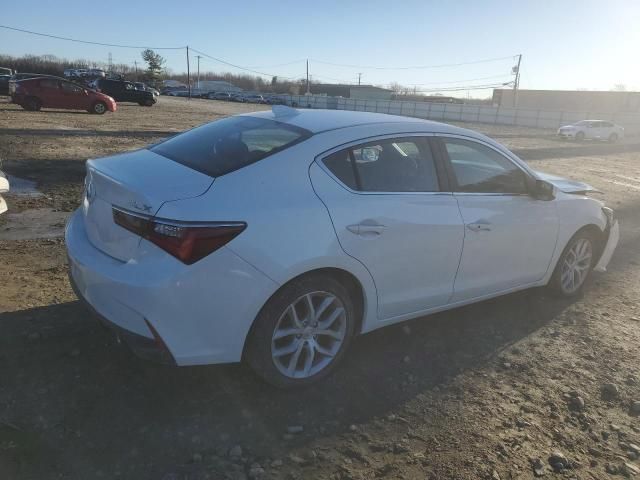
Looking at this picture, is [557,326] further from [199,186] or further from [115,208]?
[115,208]

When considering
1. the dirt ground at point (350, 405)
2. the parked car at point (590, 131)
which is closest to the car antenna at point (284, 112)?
the dirt ground at point (350, 405)

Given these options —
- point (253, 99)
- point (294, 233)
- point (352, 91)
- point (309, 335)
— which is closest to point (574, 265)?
point (309, 335)

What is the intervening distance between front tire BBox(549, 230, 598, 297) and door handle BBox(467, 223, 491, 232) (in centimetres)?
128

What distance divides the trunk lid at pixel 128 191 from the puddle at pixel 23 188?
16.8 feet

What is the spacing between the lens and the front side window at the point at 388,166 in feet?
10.4

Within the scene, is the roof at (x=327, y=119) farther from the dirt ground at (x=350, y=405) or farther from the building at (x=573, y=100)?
the building at (x=573, y=100)

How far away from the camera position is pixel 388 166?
340cm

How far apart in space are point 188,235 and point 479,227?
2.15m

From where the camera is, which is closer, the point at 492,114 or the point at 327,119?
the point at 327,119

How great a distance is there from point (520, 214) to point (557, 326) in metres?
1.07

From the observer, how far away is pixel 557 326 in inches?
172

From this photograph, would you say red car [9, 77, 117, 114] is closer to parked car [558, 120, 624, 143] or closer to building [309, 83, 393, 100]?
parked car [558, 120, 624, 143]

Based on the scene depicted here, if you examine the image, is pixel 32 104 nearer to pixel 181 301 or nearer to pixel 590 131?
pixel 181 301

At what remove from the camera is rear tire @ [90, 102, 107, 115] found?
2519 centimetres
